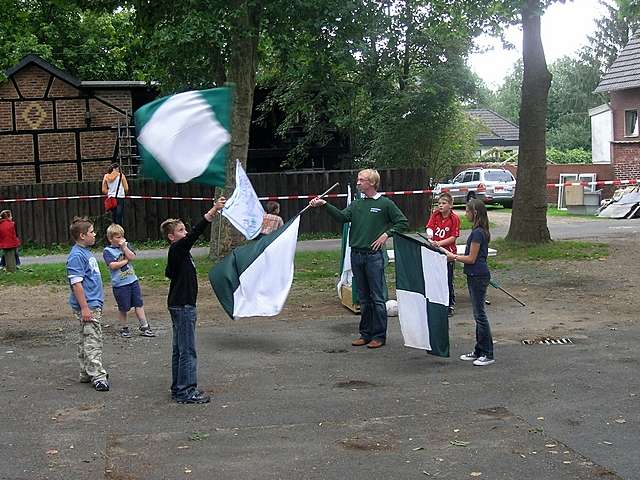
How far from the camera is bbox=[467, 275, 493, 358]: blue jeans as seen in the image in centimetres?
910

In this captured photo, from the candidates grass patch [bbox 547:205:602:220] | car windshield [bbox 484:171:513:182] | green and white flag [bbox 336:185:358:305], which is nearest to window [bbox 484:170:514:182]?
car windshield [bbox 484:171:513:182]

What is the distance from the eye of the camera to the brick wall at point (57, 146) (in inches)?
1221

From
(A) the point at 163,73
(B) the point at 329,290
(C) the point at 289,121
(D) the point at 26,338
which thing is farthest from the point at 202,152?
(C) the point at 289,121

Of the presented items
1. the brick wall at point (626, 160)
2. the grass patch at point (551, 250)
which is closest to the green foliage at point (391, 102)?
the brick wall at point (626, 160)

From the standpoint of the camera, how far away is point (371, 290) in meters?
9.97

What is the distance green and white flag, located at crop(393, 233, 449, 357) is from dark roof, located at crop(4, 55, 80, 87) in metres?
23.1

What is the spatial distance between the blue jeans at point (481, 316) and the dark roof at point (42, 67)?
24.0 m

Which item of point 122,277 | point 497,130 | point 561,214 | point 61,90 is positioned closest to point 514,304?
point 122,277

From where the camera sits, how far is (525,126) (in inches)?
750

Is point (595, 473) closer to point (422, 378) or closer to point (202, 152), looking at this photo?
point (422, 378)

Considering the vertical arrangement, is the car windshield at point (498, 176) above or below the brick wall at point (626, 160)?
below

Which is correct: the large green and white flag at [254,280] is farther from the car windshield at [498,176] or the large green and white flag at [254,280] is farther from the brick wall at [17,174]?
the car windshield at [498,176]

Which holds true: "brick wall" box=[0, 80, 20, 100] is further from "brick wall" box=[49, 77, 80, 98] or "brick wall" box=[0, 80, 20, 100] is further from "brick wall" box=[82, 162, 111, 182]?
"brick wall" box=[82, 162, 111, 182]

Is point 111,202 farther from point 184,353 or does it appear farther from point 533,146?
point 184,353
